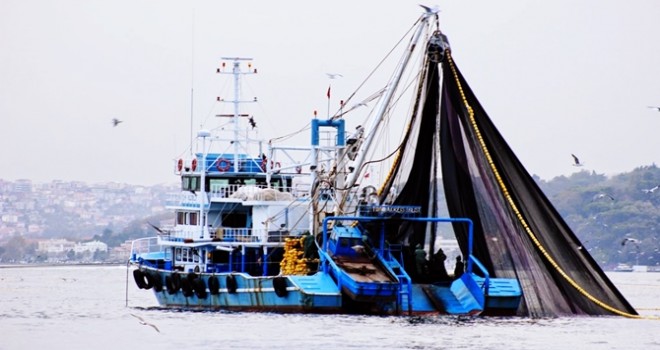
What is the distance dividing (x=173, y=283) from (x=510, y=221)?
45.8 ft

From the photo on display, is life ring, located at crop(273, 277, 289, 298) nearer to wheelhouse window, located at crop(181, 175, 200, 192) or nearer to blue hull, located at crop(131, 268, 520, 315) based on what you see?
blue hull, located at crop(131, 268, 520, 315)

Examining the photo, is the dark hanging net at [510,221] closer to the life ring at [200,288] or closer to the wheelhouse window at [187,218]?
the life ring at [200,288]

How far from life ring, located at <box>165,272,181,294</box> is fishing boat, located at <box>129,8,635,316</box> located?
0.17 feet

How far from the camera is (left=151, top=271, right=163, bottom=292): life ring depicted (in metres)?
59.6

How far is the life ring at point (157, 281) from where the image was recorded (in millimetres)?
59594

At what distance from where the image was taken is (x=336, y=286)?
4975cm

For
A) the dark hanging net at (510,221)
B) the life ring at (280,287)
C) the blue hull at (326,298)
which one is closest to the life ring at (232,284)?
the blue hull at (326,298)

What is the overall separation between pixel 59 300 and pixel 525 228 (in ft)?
107

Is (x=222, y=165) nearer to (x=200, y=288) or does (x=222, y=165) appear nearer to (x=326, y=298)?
(x=200, y=288)

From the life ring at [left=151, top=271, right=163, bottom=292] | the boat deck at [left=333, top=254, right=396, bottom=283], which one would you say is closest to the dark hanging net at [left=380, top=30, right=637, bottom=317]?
the boat deck at [left=333, top=254, right=396, bottom=283]

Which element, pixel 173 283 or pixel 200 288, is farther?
pixel 173 283

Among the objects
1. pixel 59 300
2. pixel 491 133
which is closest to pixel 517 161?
pixel 491 133

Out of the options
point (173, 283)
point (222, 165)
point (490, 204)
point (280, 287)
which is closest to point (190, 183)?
point (222, 165)

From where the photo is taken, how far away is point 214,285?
5500 centimetres
